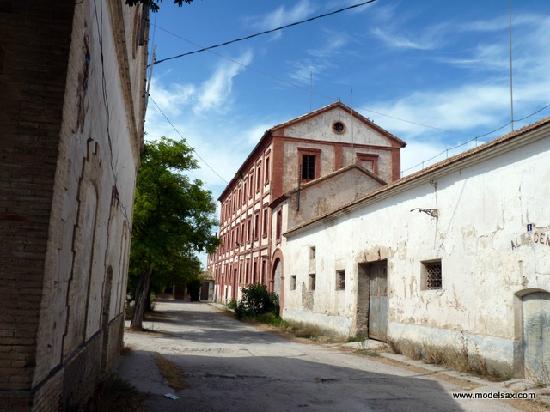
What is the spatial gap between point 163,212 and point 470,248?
11610mm

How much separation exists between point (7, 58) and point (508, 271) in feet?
28.7

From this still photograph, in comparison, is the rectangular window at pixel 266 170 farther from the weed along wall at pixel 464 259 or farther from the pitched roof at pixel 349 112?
the weed along wall at pixel 464 259

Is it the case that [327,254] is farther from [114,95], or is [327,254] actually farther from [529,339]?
[114,95]

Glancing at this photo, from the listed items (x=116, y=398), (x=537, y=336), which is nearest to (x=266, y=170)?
(x=537, y=336)

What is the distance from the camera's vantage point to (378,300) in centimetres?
1523

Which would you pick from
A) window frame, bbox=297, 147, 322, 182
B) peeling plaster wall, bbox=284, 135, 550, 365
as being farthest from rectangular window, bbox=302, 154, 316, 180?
peeling plaster wall, bbox=284, 135, 550, 365

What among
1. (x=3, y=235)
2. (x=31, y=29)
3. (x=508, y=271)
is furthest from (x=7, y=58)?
(x=508, y=271)

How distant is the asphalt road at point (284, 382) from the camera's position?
24.0 ft

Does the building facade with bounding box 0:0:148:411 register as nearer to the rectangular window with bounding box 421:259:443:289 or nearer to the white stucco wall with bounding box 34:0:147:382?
the white stucco wall with bounding box 34:0:147:382

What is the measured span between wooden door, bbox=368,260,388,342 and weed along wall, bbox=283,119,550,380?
3cm

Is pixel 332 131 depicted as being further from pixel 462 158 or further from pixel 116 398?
pixel 116 398

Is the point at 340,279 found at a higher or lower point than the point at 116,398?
higher

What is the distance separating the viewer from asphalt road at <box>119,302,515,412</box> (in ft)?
24.0

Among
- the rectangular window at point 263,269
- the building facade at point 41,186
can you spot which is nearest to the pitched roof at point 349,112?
the rectangular window at point 263,269
